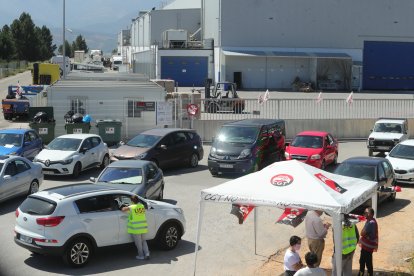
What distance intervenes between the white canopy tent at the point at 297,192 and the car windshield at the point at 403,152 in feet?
37.5

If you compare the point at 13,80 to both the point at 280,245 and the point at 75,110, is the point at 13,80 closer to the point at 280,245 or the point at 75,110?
the point at 75,110

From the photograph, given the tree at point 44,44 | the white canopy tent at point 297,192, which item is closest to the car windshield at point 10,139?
the white canopy tent at point 297,192

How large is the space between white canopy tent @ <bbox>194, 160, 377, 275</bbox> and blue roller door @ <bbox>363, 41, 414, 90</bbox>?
57285mm

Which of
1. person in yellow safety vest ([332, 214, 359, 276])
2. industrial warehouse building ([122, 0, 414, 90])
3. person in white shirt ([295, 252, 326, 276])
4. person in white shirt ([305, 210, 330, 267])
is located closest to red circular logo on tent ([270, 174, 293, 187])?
person in white shirt ([305, 210, 330, 267])

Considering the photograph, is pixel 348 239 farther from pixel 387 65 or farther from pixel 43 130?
pixel 387 65

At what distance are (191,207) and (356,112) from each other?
18083 mm

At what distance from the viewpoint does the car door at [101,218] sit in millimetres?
12258

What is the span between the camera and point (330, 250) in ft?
45.9

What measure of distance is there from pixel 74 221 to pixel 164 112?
18038 mm

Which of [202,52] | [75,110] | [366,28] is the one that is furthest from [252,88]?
[75,110]

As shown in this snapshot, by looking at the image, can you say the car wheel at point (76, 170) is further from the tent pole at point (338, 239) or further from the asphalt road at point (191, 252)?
the tent pole at point (338, 239)

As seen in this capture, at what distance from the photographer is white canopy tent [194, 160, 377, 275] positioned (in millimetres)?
10805

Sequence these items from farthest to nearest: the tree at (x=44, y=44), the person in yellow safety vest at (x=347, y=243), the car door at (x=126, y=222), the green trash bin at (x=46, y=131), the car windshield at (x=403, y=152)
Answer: the tree at (x=44, y=44)
the green trash bin at (x=46, y=131)
the car windshield at (x=403, y=152)
the car door at (x=126, y=222)
the person in yellow safety vest at (x=347, y=243)

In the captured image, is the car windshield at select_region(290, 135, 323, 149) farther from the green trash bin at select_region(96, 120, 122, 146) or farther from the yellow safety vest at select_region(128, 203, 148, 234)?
the yellow safety vest at select_region(128, 203, 148, 234)
